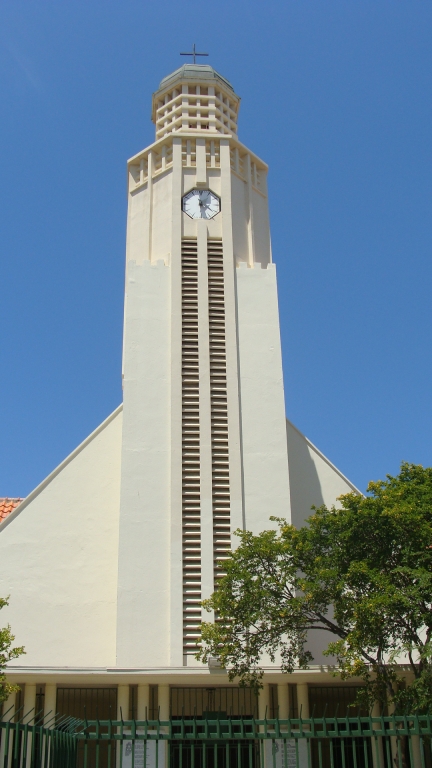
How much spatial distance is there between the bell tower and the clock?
0.12 feet

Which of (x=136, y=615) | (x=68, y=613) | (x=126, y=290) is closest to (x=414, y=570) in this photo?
(x=136, y=615)

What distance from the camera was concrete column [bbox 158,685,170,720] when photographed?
18500 mm

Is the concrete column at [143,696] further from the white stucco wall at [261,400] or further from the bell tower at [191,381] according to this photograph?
the white stucco wall at [261,400]

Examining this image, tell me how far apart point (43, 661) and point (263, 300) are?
38.2ft

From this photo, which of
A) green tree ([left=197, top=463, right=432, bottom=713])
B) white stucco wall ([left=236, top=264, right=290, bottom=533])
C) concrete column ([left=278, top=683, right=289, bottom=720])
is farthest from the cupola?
concrete column ([left=278, top=683, right=289, bottom=720])

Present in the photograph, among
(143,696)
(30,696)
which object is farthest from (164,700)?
(30,696)

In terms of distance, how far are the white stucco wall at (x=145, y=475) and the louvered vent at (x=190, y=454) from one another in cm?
45

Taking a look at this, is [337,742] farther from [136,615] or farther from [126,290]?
[126,290]

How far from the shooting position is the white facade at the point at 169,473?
1931 cm

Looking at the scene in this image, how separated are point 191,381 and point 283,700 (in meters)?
8.56

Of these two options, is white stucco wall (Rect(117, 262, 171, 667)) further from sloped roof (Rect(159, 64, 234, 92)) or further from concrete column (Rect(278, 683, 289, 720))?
sloped roof (Rect(159, 64, 234, 92))

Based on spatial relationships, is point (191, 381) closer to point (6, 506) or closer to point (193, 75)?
point (6, 506)

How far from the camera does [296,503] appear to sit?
22469 mm

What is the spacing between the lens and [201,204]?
2455cm
